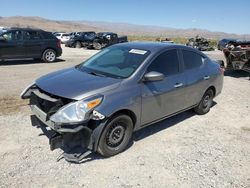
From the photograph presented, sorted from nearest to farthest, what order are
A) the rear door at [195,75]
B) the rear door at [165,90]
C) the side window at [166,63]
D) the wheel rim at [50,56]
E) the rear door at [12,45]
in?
1. the rear door at [165,90]
2. the side window at [166,63]
3. the rear door at [195,75]
4. the rear door at [12,45]
5. the wheel rim at [50,56]

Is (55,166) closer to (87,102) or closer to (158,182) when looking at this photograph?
(87,102)

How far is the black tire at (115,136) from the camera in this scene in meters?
4.17

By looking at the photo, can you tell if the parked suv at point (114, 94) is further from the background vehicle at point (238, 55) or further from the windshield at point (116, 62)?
the background vehicle at point (238, 55)

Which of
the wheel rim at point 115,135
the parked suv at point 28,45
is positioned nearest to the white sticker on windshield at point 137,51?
the wheel rim at point 115,135

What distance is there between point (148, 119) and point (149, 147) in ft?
1.57

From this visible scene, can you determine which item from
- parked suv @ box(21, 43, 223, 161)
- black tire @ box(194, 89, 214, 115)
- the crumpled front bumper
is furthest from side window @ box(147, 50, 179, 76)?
the crumpled front bumper

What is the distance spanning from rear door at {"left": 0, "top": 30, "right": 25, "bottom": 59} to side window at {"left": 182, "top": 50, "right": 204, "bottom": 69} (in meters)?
10.4

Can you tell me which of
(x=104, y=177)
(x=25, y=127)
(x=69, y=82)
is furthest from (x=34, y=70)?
(x=104, y=177)

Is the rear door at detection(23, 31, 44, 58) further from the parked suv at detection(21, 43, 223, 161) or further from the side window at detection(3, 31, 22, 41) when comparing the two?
the parked suv at detection(21, 43, 223, 161)

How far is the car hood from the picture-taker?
407cm

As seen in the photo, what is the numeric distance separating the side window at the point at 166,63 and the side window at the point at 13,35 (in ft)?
35.2

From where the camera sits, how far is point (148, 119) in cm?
486

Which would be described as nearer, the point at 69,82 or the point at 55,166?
the point at 55,166

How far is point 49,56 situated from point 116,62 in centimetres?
1072
